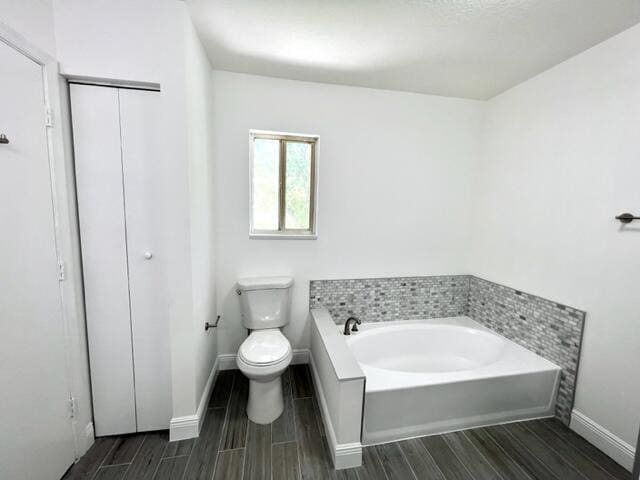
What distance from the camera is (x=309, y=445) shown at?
151 cm

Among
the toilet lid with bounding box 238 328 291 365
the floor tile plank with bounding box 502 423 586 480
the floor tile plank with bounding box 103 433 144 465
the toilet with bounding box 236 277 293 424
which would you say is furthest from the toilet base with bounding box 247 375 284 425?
the floor tile plank with bounding box 502 423 586 480

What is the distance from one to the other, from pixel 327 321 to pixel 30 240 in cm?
175

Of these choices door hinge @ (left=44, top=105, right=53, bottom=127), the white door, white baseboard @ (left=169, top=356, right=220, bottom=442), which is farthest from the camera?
white baseboard @ (left=169, top=356, right=220, bottom=442)

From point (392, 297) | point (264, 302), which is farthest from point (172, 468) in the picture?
point (392, 297)

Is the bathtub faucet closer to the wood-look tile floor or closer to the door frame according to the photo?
the wood-look tile floor

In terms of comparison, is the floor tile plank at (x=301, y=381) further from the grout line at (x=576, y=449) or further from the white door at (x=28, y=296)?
the grout line at (x=576, y=449)

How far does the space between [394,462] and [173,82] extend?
237 centimetres

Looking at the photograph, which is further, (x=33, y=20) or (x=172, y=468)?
(x=172, y=468)

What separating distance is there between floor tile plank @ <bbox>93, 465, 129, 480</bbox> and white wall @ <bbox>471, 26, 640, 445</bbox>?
2713 millimetres

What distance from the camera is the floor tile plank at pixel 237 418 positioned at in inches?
60.0

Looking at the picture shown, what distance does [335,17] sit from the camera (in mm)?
1383

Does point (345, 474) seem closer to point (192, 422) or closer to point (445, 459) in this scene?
point (445, 459)

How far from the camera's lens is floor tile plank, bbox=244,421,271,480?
52.7 inches

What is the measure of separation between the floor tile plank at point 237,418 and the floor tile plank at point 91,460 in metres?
0.63
